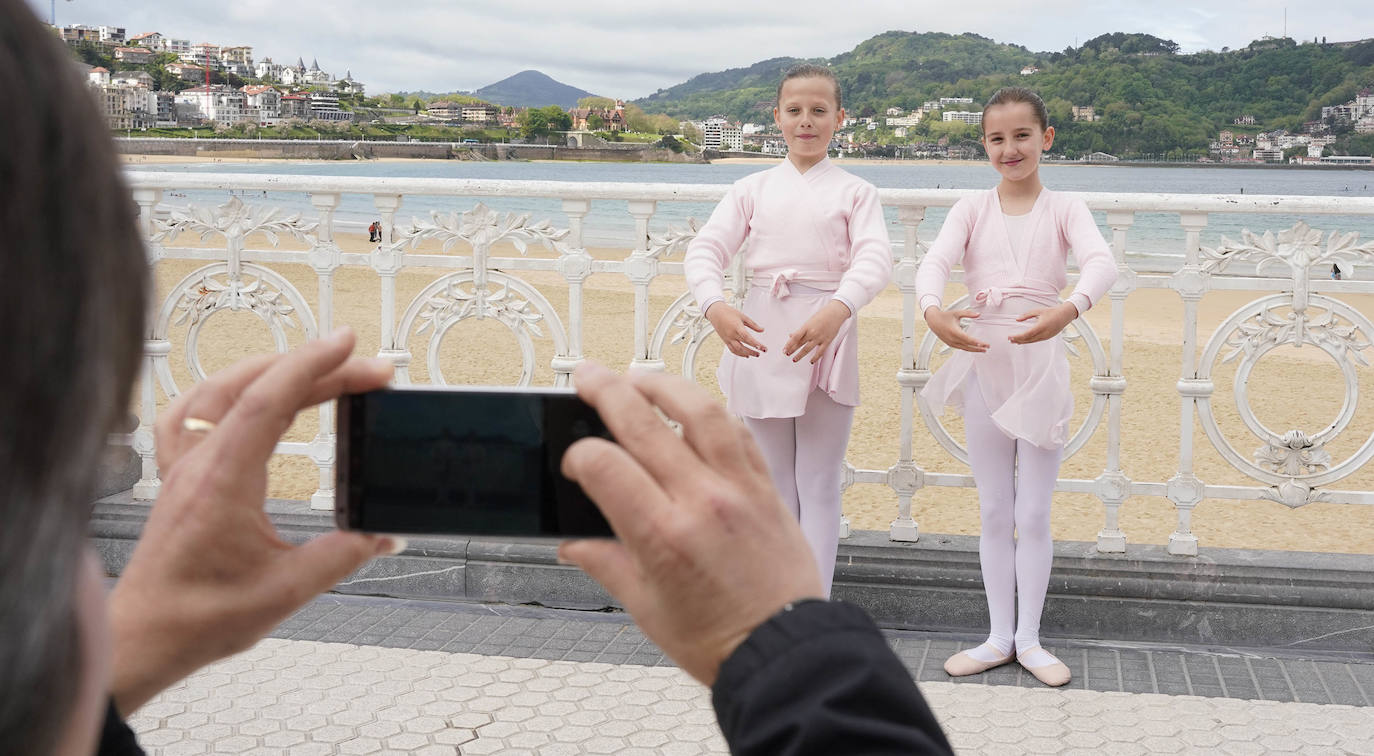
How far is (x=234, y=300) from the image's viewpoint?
508cm

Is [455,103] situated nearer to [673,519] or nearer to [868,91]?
[868,91]

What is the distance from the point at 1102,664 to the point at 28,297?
13.5ft

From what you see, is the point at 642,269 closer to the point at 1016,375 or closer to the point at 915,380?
the point at 915,380

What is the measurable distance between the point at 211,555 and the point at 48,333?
457mm

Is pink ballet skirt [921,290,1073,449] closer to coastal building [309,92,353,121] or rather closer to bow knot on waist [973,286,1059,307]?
bow knot on waist [973,286,1059,307]

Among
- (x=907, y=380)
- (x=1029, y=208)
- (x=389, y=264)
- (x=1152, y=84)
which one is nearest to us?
(x=1029, y=208)

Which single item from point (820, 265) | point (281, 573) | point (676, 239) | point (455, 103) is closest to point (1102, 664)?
point (820, 265)

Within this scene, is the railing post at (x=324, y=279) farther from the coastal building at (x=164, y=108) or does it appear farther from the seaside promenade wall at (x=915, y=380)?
the coastal building at (x=164, y=108)

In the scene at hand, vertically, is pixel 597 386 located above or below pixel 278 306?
above

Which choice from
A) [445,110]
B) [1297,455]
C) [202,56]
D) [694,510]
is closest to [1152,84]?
[1297,455]

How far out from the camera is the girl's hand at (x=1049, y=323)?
3.82m

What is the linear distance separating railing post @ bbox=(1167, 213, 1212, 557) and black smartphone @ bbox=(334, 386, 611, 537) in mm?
3919

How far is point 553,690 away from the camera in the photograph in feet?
12.6

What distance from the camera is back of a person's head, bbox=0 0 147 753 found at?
45 centimetres
